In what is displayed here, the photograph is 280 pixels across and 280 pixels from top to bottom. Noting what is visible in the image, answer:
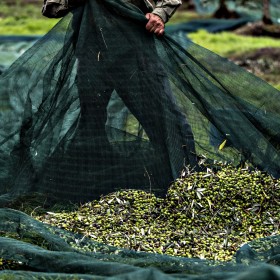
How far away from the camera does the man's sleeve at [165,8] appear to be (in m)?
5.16

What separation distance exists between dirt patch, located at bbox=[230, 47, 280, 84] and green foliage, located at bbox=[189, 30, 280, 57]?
15.5 inches

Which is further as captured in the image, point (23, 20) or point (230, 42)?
point (23, 20)

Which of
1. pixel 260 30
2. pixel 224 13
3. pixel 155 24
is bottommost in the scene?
pixel 224 13

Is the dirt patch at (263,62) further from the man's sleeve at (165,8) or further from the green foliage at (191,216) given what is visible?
the green foliage at (191,216)

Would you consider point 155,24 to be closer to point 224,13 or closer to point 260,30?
point 260,30

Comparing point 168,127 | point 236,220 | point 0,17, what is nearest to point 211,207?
point 236,220

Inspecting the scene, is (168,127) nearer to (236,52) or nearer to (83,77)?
(83,77)

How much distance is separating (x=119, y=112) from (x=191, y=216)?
2.84 feet

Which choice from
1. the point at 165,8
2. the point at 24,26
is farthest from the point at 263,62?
the point at 165,8

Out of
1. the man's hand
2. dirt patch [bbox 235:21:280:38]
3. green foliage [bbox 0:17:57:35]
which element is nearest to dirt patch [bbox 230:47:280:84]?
dirt patch [bbox 235:21:280:38]

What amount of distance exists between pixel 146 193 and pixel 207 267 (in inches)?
49.9

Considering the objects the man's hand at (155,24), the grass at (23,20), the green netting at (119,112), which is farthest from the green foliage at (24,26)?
the man's hand at (155,24)

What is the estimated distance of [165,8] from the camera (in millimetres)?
5219

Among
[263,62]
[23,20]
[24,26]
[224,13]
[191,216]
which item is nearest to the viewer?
[191,216]
